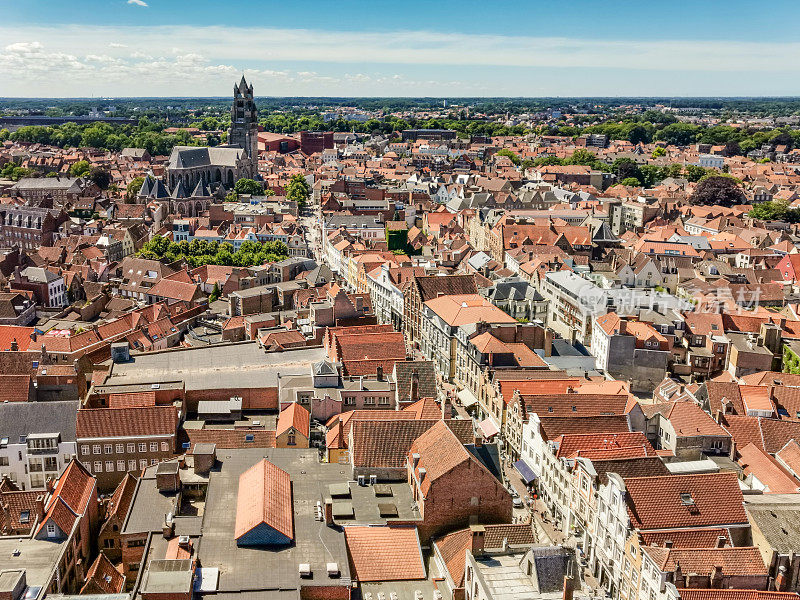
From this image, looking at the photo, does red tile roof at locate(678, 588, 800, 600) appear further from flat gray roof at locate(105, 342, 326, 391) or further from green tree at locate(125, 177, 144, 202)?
green tree at locate(125, 177, 144, 202)

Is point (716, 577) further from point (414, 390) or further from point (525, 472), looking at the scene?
point (414, 390)

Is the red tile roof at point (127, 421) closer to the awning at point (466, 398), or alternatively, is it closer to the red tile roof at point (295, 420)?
the red tile roof at point (295, 420)

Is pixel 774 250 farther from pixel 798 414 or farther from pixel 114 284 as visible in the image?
pixel 114 284

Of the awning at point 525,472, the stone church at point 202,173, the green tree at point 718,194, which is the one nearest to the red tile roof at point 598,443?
the awning at point 525,472

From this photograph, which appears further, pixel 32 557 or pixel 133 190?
pixel 133 190

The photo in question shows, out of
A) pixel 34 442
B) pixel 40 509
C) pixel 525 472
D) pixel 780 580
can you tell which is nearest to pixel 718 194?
pixel 525 472
